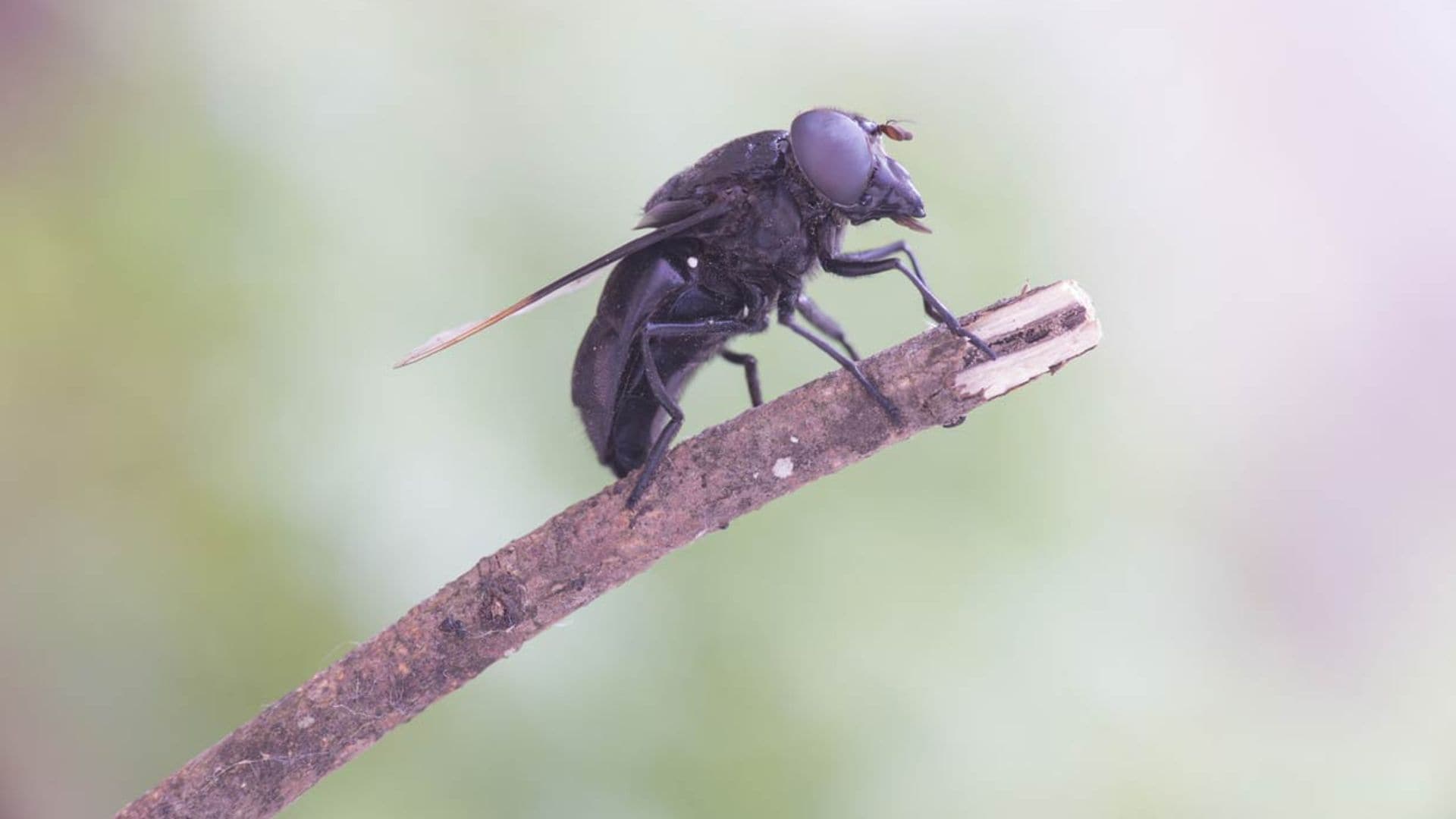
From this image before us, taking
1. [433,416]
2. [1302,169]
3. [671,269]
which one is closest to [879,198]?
[671,269]

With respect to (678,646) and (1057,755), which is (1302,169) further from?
(678,646)

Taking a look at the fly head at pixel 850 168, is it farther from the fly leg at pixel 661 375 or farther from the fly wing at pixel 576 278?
the fly leg at pixel 661 375

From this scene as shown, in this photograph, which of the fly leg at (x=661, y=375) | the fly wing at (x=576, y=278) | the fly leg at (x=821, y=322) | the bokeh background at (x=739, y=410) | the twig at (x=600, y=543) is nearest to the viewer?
the twig at (x=600, y=543)

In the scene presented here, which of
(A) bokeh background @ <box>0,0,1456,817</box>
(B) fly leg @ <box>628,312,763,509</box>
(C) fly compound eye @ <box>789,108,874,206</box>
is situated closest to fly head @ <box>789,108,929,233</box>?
(C) fly compound eye @ <box>789,108,874,206</box>

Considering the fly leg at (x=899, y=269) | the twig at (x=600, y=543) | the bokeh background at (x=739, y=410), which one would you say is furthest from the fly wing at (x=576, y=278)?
the bokeh background at (x=739, y=410)

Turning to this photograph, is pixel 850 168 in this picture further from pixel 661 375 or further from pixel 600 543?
pixel 600 543

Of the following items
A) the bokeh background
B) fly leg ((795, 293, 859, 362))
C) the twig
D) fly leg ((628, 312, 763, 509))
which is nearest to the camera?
the twig

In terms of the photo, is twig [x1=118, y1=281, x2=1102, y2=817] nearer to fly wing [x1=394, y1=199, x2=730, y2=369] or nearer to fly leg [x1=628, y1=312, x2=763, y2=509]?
fly leg [x1=628, y1=312, x2=763, y2=509]
